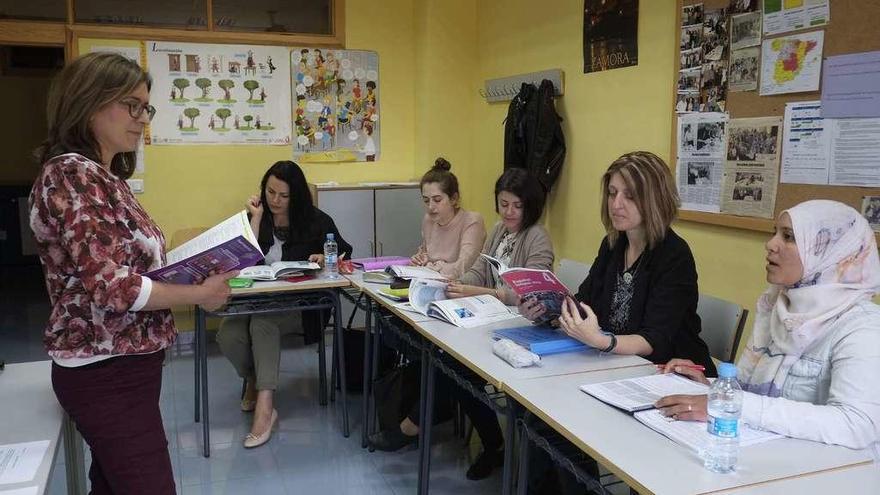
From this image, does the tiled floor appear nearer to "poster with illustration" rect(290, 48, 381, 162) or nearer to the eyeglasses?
the eyeglasses

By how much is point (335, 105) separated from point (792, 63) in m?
3.49

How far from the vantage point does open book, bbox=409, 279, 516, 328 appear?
2.64m

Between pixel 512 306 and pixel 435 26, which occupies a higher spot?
pixel 435 26

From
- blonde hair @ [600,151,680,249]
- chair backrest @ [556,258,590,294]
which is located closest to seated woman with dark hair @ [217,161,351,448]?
chair backrest @ [556,258,590,294]

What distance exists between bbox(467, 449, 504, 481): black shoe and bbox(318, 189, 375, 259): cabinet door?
7.96 ft

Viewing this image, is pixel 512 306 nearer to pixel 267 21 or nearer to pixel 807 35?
pixel 807 35

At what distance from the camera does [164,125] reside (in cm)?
503

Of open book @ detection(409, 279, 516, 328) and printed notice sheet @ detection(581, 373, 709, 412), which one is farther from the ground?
open book @ detection(409, 279, 516, 328)

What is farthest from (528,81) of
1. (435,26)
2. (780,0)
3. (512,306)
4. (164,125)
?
(164,125)

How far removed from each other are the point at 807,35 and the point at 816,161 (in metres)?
0.51

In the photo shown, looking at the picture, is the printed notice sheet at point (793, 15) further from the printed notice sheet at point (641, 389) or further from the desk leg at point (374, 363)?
A: the desk leg at point (374, 363)

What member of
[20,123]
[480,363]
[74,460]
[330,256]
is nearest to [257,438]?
[330,256]

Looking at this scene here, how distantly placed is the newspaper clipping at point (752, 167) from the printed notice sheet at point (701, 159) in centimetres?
6

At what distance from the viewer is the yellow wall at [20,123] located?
804 cm
